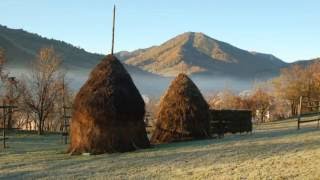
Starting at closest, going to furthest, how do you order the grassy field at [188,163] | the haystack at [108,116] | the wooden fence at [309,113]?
1. the grassy field at [188,163]
2. the haystack at [108,116]
3. the wooden fence at [309,113]

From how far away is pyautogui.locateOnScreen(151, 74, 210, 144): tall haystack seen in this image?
80.6 ft

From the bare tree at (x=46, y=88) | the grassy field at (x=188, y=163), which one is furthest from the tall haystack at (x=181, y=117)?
the bare tree at (x=46, y=88)

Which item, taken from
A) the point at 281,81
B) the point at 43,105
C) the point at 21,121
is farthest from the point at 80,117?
the point at 281,81

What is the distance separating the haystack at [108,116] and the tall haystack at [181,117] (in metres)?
3.09

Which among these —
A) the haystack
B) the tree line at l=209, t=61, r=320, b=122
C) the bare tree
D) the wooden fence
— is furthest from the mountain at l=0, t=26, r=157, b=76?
the haystack

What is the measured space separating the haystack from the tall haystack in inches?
122

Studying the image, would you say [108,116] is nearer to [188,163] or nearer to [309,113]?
[188,163]

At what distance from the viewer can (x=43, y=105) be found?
4706 centimetres

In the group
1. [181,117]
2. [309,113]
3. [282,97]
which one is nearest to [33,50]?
[282,97]

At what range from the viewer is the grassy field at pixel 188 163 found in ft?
46.3

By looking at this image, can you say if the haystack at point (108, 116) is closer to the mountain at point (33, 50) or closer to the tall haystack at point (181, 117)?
the tall haystack at point (181, 117)

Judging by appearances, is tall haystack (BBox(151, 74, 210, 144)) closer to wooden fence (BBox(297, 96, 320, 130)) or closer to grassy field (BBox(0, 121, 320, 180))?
grassy field (BBox(0, 121, 320, 180))

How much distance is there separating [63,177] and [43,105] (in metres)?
32.7

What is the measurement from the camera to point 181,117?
24531mm
